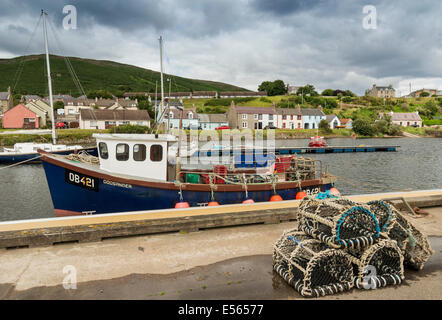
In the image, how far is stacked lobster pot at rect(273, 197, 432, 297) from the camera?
4668mm

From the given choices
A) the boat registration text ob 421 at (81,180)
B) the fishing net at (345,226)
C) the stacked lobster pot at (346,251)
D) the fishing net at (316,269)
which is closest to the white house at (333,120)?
the boat registration text ob 421 at (81,180)

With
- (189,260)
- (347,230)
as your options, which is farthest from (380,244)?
(189,260)

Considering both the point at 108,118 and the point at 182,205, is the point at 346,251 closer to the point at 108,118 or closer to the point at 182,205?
the point at 182,205

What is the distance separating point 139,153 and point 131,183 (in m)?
1.33

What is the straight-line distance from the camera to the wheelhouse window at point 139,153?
11.6 metres

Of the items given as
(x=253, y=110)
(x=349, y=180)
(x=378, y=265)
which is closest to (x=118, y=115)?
(x=253, y=110)

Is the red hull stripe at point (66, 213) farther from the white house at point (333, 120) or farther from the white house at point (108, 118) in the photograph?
the white house at point (333, 120)

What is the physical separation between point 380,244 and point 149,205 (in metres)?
8.15

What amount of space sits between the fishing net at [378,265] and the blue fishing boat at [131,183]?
7169mm

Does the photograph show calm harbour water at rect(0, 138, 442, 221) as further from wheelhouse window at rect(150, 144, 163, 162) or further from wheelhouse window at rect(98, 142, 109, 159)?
wheelhouse window at rect(150, 144, 163, 162)

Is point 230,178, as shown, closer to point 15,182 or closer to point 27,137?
point 15,182

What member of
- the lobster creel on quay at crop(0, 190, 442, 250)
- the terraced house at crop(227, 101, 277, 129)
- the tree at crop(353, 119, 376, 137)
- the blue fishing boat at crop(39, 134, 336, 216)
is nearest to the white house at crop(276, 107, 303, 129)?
the terraced house at crop(227, 101, 277, 129)
